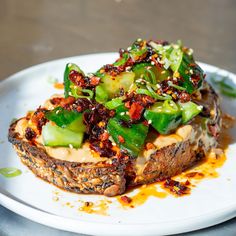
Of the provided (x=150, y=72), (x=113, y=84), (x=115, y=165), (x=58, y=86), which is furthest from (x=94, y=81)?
(x=58, y=86)

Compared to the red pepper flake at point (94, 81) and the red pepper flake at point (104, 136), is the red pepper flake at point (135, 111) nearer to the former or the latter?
the red pepper flake at point (104, 136)

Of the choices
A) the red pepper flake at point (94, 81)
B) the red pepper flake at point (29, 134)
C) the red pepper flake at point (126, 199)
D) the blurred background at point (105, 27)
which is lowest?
the blurred background at point (105, 27)

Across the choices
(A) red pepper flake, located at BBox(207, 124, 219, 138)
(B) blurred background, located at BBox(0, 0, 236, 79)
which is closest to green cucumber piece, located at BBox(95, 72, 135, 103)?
(A) red pepper flake, located at BBox(207, 124, 219, 138)

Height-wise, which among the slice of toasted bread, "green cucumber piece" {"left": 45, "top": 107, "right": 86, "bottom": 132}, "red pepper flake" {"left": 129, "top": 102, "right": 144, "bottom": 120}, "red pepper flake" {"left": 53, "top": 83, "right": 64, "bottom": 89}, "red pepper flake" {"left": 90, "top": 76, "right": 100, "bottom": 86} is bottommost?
"red pepper flake" {"left": 53, "top": 83, "right": 64, "bottom": 89}

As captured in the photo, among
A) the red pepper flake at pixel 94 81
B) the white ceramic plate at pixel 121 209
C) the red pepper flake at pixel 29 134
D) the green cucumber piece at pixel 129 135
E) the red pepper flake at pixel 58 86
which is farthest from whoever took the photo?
the red pepper flake at pixel 58 86

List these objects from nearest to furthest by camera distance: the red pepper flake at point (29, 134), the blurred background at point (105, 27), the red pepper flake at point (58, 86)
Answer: the red pepper flake at point (29, 134), the red pepper flake at point (58, 86), the blurred background at point (105, 27)

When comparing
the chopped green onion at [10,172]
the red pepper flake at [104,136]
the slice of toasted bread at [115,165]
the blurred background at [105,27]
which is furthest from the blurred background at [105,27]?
the red pepper flake at [104,136]

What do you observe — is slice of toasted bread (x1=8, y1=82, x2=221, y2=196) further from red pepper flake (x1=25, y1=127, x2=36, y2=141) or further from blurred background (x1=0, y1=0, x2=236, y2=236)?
blurred background (x1=0, y1=0, x2=236, y2=236)

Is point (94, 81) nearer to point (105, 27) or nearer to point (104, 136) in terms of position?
point (104, 136)
